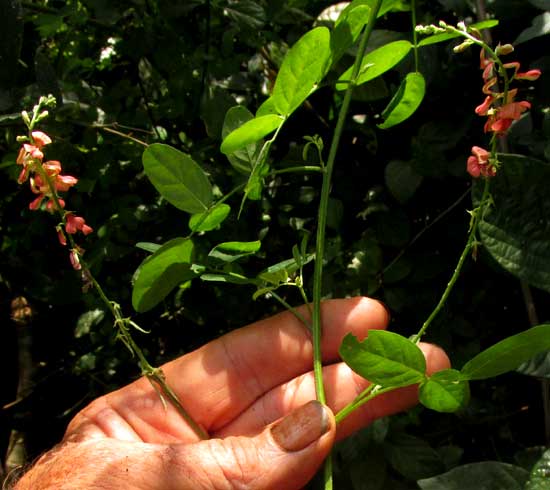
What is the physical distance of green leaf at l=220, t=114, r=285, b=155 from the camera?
95cm

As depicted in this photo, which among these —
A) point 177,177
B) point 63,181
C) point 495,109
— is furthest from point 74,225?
point 495,109

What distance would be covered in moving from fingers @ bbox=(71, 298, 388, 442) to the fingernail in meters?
0.27

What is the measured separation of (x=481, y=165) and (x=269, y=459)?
1.95 ft

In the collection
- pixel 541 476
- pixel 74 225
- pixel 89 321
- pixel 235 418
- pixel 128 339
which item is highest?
pixel 74 225

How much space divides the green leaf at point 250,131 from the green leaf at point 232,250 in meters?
0.16

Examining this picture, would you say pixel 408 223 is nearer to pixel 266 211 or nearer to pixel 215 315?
pixel 266 211

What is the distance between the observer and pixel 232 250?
1.10 m

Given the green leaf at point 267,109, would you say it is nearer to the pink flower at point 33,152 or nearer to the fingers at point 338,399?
the pink flower at point 33,152

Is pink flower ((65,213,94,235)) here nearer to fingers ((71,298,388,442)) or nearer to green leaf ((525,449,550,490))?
fingers ((71,298,388,442))

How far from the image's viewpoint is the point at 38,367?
2.28 meters

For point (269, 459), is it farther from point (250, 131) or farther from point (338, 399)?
point (250, 131)

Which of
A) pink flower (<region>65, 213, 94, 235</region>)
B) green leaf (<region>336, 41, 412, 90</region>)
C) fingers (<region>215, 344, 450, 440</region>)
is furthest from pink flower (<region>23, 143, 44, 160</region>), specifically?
fingers (<region>215, 344, 450, 440</region>)

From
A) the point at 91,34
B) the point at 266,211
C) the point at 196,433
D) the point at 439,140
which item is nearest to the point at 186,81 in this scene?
the point at 266,211

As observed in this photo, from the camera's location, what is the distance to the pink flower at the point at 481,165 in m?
Result: 0.94
